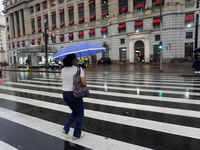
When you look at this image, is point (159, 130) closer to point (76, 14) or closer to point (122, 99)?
point (122, 99)

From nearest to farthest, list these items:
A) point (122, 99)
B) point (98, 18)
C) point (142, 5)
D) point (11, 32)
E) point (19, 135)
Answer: point (19, 135) → point (122, 99) → point (142, 5) → point (98, 18) → point (11, 32)

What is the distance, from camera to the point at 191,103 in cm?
533

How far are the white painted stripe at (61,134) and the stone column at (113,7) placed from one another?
1334 inches

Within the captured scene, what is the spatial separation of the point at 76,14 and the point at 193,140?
42.7m

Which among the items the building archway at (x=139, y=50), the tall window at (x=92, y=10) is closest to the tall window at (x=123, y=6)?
the tall window at (x=92, y=10)

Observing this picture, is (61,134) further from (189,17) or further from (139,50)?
(139,50)

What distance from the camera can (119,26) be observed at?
33.6m

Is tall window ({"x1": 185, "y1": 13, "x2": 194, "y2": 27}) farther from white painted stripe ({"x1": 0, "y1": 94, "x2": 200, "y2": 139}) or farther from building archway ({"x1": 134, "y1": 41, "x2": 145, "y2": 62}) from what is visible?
white painted stripe ({"x1": 0, "y1": 94, "x2": 200, "y2": 139})

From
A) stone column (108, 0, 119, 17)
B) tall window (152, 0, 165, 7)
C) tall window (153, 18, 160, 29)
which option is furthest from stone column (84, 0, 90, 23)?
tall window (153, 18, 160, 29)

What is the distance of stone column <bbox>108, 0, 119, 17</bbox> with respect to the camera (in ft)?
112

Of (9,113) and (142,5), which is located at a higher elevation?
(142,5)

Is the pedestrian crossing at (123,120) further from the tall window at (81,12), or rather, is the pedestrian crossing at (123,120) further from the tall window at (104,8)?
the tall window at (81,12)

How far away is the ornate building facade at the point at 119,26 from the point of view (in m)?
28.4

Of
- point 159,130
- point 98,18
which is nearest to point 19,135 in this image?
point 159,130
